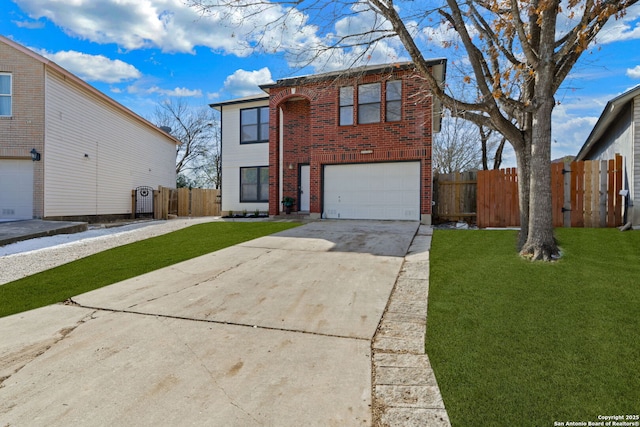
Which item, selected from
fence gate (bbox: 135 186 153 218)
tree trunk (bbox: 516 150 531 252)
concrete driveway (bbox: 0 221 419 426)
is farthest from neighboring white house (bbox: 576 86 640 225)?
fence gate (bbox: 135 186 153 218)

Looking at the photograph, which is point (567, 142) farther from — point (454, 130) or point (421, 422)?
point (421, 422)

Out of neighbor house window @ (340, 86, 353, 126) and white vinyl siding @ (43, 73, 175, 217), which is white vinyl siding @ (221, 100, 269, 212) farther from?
white vinyl siding @ (43, 73, 175, 217)

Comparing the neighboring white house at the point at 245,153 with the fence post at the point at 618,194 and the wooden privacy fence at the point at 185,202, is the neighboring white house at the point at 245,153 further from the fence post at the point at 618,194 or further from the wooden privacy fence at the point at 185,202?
the fence post at the point at 618,194

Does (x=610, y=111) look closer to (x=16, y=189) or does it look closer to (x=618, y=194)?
(x=618, y=194)

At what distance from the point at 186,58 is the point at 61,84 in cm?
575

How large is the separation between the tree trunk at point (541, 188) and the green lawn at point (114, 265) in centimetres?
572

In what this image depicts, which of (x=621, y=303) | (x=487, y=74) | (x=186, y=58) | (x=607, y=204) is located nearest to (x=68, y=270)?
(x=621, y=303)

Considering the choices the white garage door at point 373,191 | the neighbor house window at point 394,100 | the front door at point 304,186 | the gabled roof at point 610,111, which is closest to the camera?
the gabled roof at point 610,111

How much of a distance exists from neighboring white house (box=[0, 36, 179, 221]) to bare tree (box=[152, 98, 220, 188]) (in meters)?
16.7

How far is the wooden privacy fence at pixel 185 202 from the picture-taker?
1788cm

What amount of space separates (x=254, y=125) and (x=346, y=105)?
5076 mm

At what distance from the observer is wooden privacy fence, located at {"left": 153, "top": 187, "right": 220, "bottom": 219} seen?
17875 millimetres

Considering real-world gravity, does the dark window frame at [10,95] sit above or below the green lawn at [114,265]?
above

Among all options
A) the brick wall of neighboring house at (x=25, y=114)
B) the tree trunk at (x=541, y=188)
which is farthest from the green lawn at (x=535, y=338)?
the brick wall of neighboring house at (x=25, y=114)
